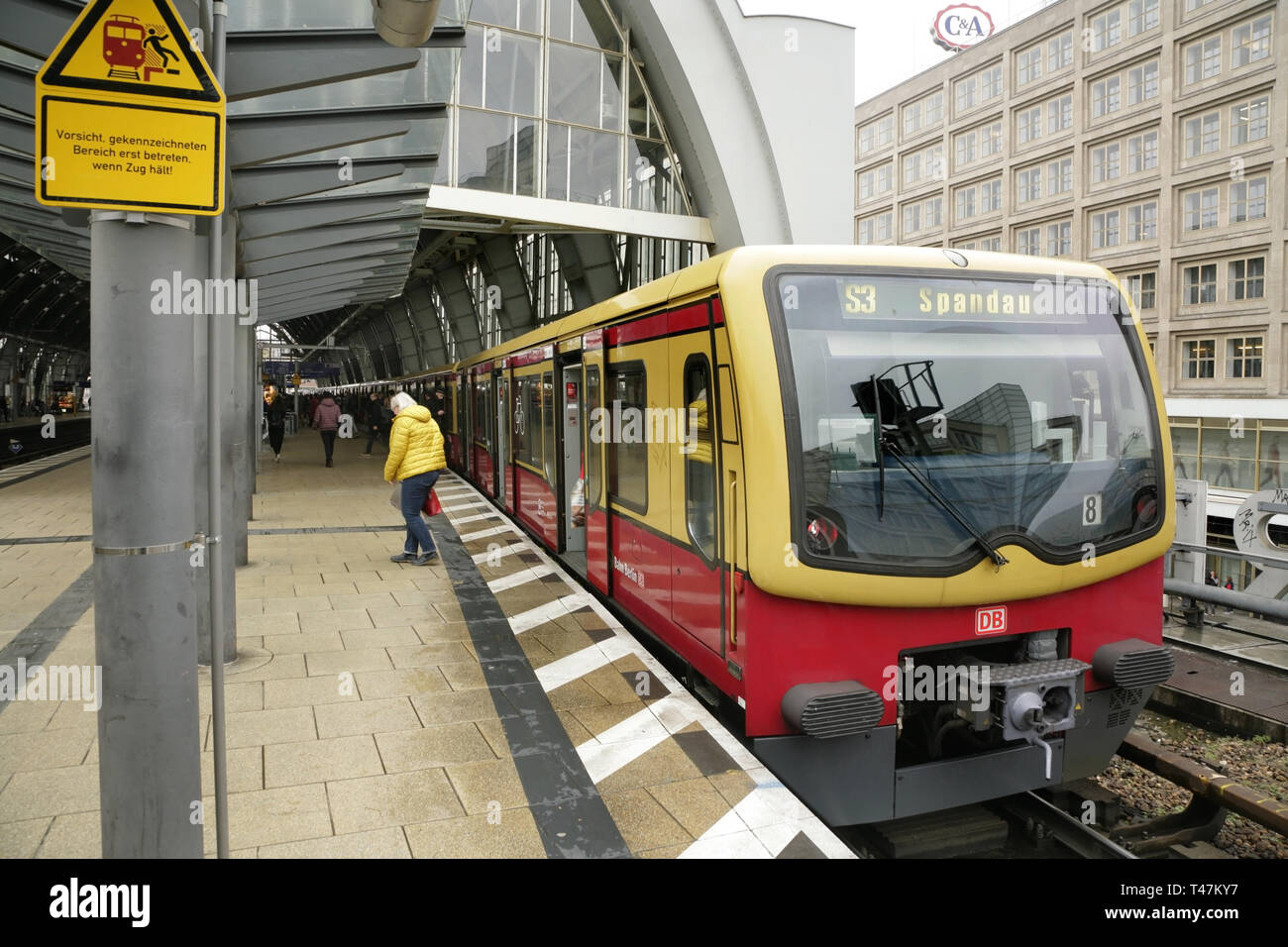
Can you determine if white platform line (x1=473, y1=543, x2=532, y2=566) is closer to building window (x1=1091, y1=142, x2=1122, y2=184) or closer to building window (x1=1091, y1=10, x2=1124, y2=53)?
building window (x1=1091, y1=142, x2=1122, y2=184)

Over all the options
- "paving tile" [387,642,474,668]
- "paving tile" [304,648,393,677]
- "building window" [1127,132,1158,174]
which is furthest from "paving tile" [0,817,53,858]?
"building window" [1127,132,1158,174]

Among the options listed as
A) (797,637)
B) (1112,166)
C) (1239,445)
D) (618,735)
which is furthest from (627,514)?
(1112,166)

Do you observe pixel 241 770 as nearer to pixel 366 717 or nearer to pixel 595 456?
pixel 366 717

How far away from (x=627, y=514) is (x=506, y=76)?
17.9m

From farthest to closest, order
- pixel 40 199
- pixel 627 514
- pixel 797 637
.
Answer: pixel 627 514, pixel 797 637, pixel 40 199

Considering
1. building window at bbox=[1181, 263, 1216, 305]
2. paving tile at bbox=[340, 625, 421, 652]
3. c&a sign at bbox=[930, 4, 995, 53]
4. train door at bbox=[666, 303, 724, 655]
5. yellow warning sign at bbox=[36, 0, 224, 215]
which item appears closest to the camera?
yellow warning sign at bbox=[36, 0, 224, 215]

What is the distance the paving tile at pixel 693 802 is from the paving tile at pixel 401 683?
198 cm

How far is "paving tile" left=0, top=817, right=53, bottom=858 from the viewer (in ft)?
12.4

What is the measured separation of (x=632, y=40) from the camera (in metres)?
24.2

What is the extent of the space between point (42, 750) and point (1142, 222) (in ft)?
158

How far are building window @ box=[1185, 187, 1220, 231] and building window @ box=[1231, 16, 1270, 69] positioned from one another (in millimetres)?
5001

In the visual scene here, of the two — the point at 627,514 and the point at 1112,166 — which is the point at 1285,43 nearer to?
the point at 1112,166

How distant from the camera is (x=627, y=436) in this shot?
6.96m

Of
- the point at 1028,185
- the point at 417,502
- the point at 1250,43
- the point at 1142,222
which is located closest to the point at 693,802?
the point at 417,502
